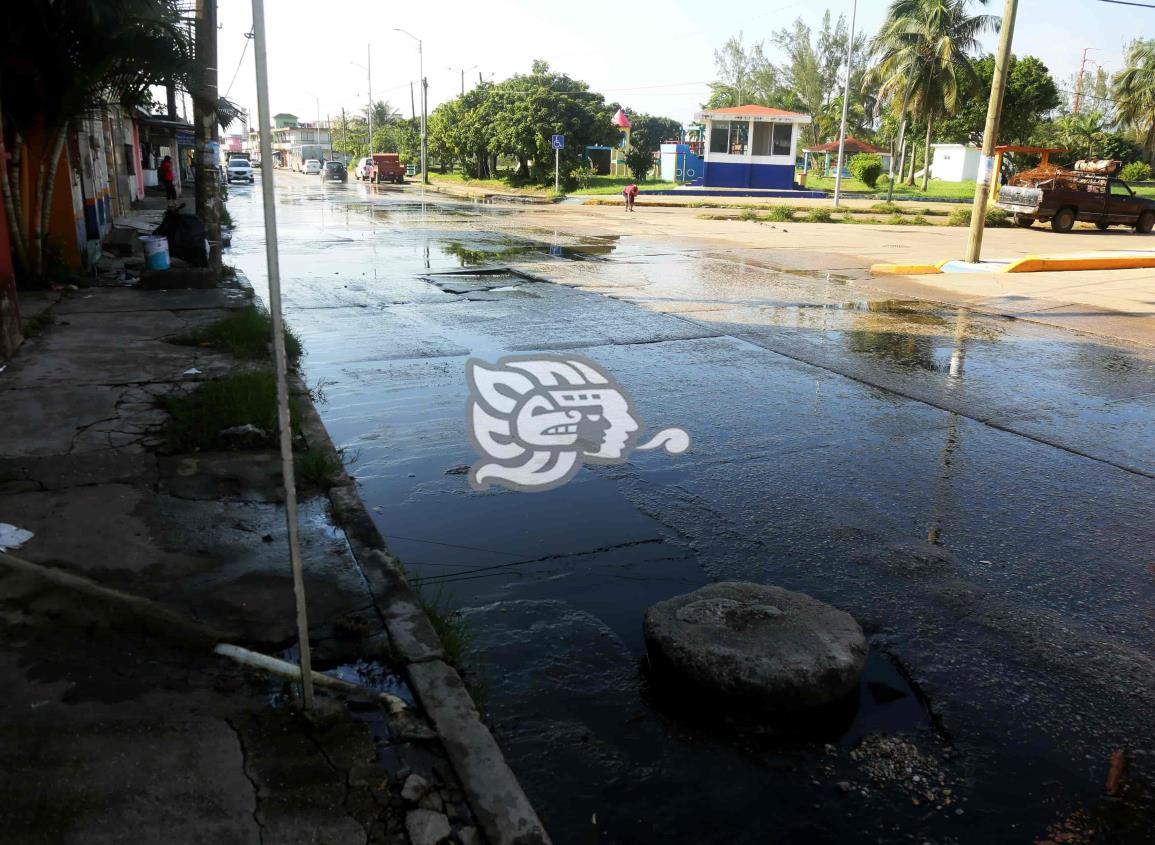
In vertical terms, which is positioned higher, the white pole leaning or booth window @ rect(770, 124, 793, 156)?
booth window @ rect(770, 124, 793, 156)

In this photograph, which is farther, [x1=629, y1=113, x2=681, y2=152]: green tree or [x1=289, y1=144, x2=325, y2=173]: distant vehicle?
[x1=289, y1=144, x2=325, y2=173]: distant vehicle

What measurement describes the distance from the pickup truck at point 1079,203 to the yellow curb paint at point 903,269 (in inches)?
501

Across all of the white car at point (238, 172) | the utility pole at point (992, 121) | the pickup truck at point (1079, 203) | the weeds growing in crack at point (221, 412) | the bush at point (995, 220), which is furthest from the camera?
the white car at point (238, 172)

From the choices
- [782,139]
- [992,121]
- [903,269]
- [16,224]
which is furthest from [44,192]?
[782,139]

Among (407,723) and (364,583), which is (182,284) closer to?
(364,583)

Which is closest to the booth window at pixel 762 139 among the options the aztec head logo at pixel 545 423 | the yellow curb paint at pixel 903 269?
the yellow curb paint at pixel 903 269

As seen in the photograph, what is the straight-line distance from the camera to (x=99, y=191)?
1934 cm

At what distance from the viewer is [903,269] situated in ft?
57.9

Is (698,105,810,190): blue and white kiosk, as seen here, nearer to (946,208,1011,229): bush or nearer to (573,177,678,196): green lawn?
(573,177,678,196): green lawn

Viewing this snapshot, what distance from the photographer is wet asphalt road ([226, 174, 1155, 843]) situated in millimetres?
3086

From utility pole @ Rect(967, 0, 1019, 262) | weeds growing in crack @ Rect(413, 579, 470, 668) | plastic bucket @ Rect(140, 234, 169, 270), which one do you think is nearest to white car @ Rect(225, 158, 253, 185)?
plastic bucket @ Rect(140, 234, 169, 270)

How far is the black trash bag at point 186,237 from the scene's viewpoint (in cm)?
1395

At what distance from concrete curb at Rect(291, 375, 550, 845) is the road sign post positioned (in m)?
42.2

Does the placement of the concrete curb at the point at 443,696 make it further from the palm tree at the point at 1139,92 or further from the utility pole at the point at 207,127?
the palm tree at the point at 1139,92
